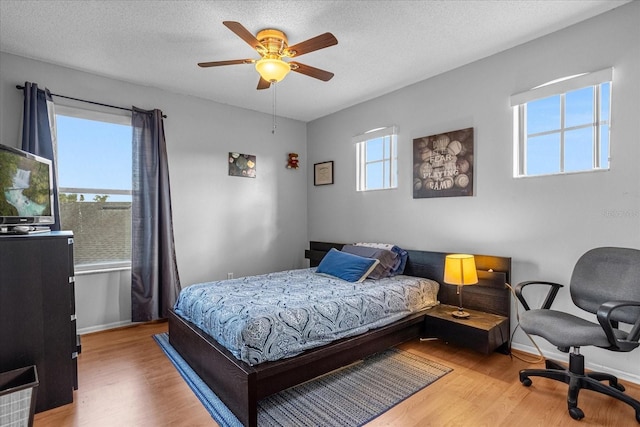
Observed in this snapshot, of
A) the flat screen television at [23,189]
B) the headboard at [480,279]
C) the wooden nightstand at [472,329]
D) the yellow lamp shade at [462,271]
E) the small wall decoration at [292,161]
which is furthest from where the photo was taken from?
the small wall decoration at [292,161]

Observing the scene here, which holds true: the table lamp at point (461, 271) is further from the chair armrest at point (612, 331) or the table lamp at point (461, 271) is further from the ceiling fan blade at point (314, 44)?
the ceiling fan blade at point (314, 44)

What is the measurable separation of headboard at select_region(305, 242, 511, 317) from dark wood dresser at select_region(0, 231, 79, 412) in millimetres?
3050

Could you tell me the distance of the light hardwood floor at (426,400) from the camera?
1.93 metres

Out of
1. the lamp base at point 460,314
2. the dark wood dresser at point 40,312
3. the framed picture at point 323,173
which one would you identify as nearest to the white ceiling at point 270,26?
the framed picture at point 323,173

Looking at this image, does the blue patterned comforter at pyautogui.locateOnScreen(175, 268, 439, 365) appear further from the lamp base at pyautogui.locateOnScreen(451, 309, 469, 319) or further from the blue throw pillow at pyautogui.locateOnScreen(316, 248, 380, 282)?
the lamp base at pyautogui.locateOnScreen(451, 309, 469, 319)

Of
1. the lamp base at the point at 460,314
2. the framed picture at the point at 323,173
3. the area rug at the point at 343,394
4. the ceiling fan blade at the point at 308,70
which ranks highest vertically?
the ceiling fan blade at the point at 308,70

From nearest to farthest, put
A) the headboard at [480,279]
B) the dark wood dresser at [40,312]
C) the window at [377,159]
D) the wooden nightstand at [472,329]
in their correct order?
the dark wood dresser at [40,312], the wooden nightstand at [472,329], the headboard at [480,279], the window at [377,159]

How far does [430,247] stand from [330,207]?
170cm

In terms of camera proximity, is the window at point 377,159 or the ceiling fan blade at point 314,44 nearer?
the ceiling fan blade at point 314,44

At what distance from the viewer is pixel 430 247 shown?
353cm

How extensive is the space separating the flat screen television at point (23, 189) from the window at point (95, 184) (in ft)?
2.67

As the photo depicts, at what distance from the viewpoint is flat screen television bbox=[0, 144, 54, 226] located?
2.10 meters

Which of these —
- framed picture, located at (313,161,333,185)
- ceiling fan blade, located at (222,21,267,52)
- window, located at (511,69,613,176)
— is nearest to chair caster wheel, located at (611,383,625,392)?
window, located at (511,69,613,176)

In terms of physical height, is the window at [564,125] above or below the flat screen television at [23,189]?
above
